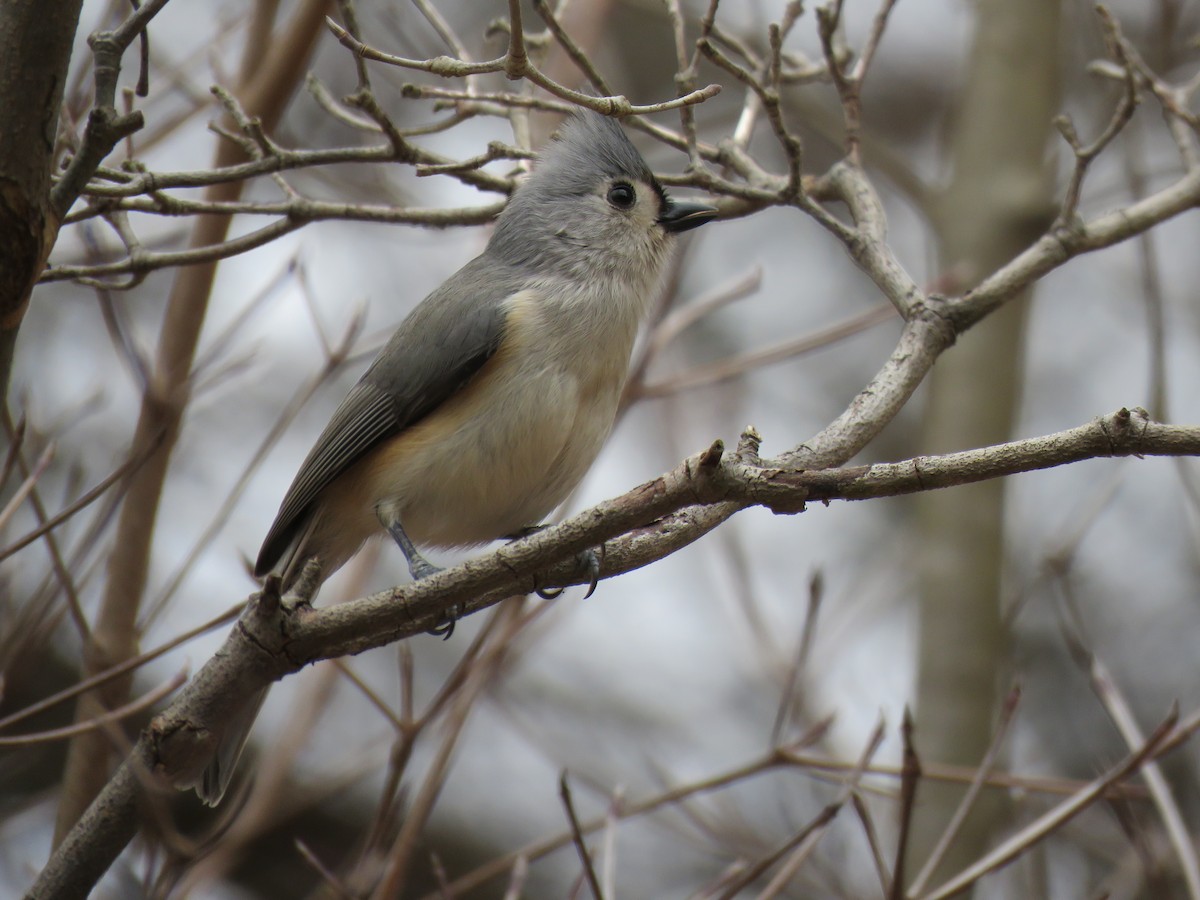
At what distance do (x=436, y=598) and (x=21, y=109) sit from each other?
2.70 ft

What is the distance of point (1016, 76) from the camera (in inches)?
164

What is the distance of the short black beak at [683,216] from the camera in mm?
2904

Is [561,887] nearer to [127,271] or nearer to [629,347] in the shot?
[629,347]

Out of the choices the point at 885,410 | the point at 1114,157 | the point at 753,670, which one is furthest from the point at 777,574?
the point at 885,410

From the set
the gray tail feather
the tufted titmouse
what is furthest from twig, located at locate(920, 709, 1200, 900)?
the gray tail feather

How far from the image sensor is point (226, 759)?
252 centimetres

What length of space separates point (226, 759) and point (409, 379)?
0.87 meters

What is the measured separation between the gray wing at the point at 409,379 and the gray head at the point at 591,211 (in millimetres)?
141

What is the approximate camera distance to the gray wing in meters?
2.68

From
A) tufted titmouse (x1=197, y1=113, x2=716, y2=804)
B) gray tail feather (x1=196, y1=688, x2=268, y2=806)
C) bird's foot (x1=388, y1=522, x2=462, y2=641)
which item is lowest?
gray tail feather (x1=196, y1=688, x2=268, y2=806)

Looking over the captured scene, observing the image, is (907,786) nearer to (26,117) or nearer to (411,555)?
(411,555)

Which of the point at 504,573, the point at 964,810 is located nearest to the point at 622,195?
the point at 504,573

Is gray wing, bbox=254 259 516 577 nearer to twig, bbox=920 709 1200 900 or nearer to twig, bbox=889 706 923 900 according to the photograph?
twig, bbox=889 706 923 900

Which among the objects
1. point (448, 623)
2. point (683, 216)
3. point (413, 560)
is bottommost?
point (448, 623)
